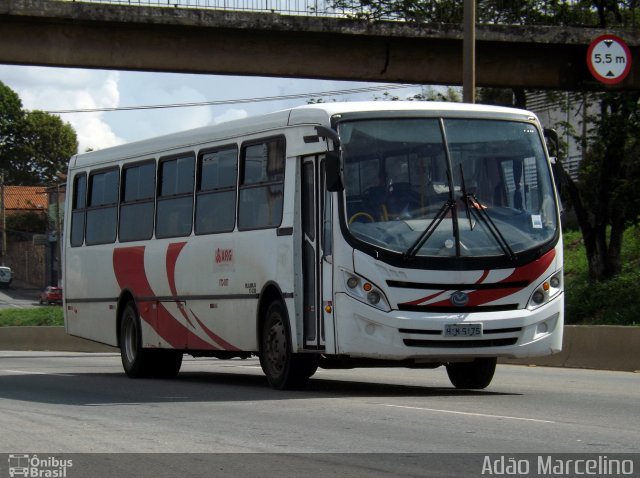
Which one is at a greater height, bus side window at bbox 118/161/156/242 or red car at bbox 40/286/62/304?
bus side window at bbox 118/161/156/242

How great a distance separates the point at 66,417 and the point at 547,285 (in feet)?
17.2

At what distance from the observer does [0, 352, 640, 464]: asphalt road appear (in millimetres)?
10141

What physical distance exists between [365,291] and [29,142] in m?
105

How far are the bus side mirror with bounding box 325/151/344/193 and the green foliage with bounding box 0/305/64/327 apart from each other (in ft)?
94.7

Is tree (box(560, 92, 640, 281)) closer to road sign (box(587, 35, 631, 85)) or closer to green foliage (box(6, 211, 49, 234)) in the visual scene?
road sign (box(587, 35, 631, 85))

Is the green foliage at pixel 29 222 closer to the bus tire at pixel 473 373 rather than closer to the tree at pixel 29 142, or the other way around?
the tree at pixel 29 142

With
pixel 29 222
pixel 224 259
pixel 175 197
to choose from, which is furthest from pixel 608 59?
pixel 29 222

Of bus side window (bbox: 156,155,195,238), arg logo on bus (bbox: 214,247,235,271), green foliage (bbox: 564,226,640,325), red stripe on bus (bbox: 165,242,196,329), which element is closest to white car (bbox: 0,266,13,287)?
green foliage (bbox: 564,226,640,325)

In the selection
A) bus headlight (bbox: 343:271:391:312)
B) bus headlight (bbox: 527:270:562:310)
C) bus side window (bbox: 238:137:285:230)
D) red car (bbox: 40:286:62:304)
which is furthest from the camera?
red car (bbox: 40:286:62:304)

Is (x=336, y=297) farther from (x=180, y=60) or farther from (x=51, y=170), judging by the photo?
(x=51, y=170)

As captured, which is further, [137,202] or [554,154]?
[137,202]

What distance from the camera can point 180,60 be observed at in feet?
97.9

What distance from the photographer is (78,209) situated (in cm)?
2220

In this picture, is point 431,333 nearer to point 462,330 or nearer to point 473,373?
point 462,330
